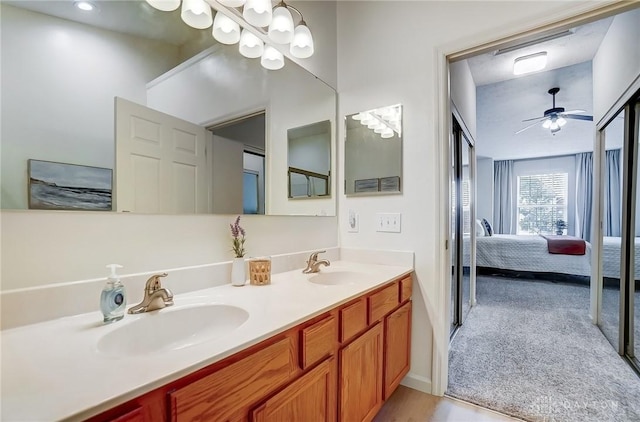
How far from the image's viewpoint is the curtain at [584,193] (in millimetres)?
6328

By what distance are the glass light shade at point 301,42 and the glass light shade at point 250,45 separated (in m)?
0.22

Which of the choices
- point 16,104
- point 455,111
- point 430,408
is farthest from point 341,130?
point 430,408

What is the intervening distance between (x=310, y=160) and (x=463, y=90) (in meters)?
1.82

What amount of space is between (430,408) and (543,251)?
4.07 metres

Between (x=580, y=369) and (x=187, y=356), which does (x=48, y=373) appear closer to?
(x=187, y=356)

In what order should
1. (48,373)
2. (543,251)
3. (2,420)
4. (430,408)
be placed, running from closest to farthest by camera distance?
(2,420)
(48,373)
(430,408)
(543,251)

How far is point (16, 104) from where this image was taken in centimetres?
81

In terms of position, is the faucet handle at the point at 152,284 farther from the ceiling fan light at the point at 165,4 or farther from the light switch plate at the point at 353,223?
the light switch plate at the point at 353,223

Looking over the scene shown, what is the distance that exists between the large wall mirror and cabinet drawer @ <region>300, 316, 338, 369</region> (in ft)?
2.32

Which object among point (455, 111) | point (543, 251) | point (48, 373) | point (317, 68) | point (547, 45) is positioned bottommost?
point (543, 251)

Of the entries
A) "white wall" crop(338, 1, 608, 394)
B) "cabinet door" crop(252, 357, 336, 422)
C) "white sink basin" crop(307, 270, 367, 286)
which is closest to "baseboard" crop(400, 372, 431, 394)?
"white wall" crop(338, 1, 608, 394)

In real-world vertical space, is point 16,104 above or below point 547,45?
below

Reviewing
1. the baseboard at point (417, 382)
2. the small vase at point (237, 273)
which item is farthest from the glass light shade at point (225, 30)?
the baseboard at point (417, 382)

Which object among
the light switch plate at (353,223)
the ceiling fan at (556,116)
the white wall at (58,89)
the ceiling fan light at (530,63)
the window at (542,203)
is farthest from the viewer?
the window at (542,203)
